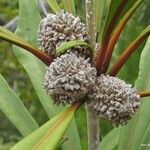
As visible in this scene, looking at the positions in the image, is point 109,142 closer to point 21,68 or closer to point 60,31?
point 60,31

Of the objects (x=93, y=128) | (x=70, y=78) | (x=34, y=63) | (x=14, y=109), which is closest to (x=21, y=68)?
(x=34, y=63)

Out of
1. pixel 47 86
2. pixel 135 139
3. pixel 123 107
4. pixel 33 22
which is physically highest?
pixel 33 22

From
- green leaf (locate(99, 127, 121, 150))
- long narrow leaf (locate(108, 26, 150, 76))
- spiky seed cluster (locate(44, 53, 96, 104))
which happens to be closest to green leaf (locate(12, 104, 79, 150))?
spiky seed cluster (locate(44, 53, 96, 104))

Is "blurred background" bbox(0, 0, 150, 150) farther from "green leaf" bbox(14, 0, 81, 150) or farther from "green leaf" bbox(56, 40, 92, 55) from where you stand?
"green leaf" bbox(56, 40, 92, 55)

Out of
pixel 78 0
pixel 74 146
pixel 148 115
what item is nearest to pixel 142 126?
pixel 148 115

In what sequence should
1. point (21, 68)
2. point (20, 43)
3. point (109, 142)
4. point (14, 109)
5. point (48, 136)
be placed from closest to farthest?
point (48, 136) < point (20, 43) < point (14, 109) < point (109, 142) < point (21, 68)

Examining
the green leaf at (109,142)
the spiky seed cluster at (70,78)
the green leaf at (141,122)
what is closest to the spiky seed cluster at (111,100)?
the spiky seed cluster at (70,78)

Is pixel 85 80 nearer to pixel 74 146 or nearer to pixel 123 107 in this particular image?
pixel 123 107
